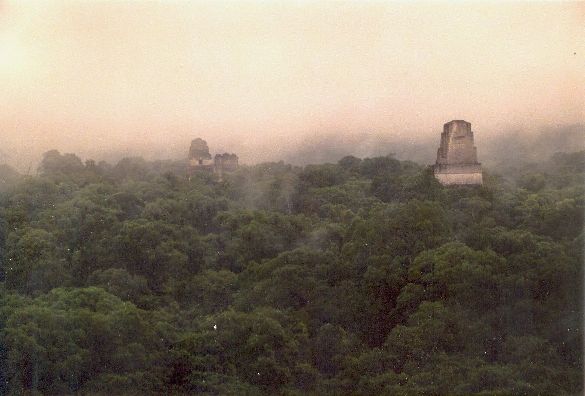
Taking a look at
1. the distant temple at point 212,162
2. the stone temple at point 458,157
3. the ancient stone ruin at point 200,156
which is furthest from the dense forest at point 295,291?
the distant temple at point 212,162

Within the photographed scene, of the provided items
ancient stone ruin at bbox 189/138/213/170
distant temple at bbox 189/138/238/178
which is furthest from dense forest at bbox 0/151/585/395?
distant temple at bbox 189/138/238/178

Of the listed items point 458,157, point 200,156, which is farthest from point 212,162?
point 458,157

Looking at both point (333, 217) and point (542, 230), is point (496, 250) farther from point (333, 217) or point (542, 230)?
point (333, 217)

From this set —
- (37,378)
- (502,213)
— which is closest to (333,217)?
(502,213)

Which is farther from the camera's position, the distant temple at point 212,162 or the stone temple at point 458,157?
the distant temple at point 212,162

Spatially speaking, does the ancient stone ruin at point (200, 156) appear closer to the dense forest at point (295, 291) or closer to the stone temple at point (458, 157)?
the dense forest at point (295, 291)
